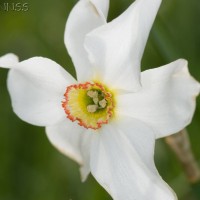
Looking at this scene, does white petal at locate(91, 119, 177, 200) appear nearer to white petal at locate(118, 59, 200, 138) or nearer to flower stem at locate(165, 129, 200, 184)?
white petal at locate(118, 59, 200, 138)

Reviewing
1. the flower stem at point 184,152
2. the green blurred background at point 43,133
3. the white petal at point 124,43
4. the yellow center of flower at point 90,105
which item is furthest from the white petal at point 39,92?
the green blurred background at point 43,133

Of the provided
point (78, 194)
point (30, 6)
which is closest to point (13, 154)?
point (78, 194)

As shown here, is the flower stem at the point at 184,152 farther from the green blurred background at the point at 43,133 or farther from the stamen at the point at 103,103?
the green blurred background at the point at 43,133

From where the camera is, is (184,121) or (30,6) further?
(30,6)

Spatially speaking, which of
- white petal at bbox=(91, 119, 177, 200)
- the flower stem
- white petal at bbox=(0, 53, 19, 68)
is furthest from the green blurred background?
white petal at bbox=(0, 53, 19, 68)

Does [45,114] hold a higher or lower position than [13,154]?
higher

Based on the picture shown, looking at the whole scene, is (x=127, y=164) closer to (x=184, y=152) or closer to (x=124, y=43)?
(x=184, y=152)

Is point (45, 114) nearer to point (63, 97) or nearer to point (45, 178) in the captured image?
point (63, 97)
